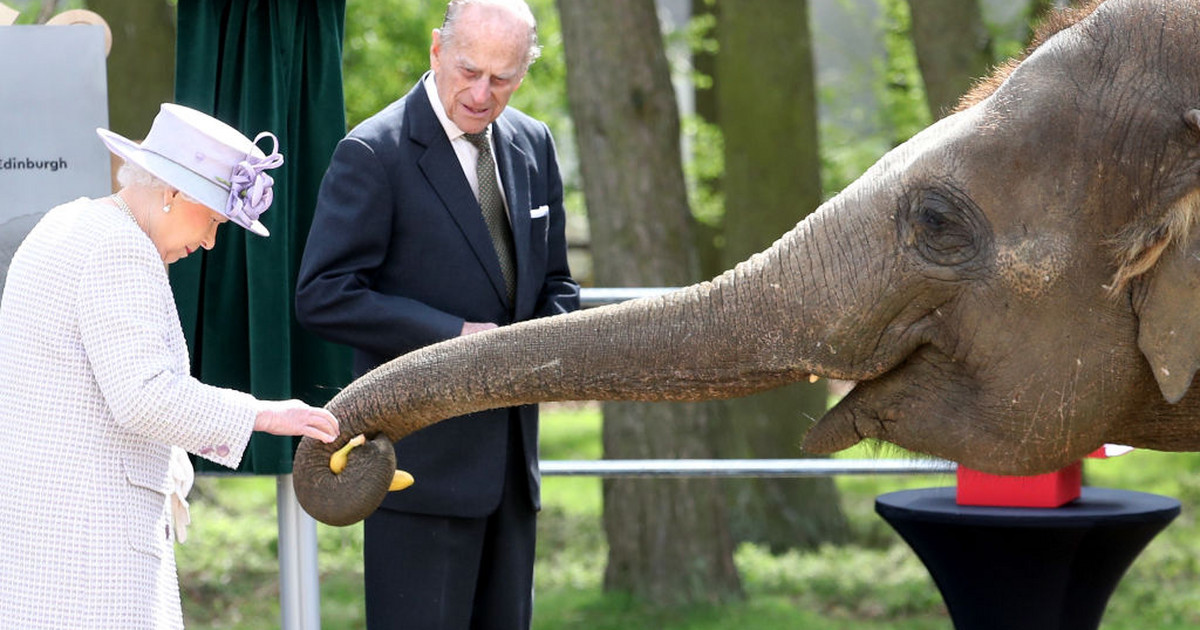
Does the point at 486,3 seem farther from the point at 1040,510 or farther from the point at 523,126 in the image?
the point at 1040,510

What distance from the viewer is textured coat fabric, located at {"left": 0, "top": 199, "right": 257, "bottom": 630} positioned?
375cm

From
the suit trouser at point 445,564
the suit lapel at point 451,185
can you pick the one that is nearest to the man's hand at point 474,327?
the suit lapel at point 451,185

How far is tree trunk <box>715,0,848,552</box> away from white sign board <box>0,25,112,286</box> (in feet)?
21.8

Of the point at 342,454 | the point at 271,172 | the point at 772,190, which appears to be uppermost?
the point at 772,190

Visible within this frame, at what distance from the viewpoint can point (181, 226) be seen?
392 centimetres

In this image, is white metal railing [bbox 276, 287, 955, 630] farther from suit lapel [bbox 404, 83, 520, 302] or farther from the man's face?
the man's face

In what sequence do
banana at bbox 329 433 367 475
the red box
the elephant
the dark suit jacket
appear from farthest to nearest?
the red box → the dark suit jacket → banana at bbox 329 433 367 475 → the elephant

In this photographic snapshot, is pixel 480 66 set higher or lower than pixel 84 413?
higher

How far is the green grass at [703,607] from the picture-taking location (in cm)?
900

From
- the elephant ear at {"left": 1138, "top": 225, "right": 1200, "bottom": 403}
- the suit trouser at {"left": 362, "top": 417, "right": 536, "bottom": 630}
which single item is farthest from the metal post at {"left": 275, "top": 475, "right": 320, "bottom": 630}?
the elephant ear at {"left": 1138, "top": 225, "right": 1200, "bottom": 403}

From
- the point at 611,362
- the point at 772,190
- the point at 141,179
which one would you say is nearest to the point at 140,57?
the point at 772,190

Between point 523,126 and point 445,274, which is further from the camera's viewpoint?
point 523,126

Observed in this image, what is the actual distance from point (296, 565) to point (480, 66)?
184cm

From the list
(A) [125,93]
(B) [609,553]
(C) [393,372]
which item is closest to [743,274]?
(C) [393,372]
